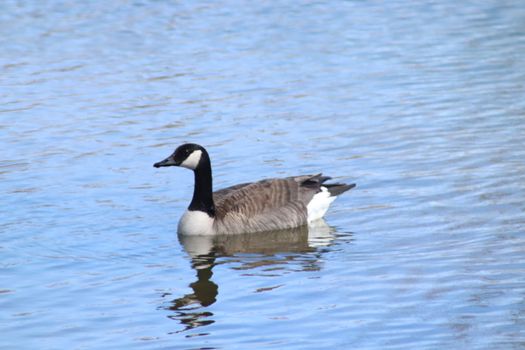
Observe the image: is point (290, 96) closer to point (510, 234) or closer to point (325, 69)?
point (325, 69)

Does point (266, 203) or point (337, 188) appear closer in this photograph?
Answer: point (266, 203)

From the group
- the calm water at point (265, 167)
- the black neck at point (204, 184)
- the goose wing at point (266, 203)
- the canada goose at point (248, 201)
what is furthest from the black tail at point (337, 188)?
the black neck at point (204, 184)

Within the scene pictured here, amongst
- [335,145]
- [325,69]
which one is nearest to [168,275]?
[335,145]

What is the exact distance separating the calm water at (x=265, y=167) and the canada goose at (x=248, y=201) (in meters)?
0.31

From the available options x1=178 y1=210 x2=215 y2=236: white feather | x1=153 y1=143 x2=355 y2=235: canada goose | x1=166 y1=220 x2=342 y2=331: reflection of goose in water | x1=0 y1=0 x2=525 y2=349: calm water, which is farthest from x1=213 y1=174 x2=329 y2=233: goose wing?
x1=0 y1=0 x2=525 y2=349: calm water

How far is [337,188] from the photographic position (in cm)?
1456

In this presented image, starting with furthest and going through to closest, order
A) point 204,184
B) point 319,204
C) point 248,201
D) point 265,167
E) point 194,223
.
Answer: point 265,167 → point 319,204 → point 248,201 → point 204,184 → point 194,223

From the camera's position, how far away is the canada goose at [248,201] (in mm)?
14117

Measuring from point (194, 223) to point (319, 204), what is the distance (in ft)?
5.22

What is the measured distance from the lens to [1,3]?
28.4m

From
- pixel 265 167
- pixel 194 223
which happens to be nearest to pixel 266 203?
pixel 194 223

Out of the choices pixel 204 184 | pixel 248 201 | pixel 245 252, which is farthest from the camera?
pixel 248 201

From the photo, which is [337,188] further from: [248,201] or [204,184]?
[204,184]

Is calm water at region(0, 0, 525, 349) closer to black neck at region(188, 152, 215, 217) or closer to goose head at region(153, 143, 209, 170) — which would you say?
black neck at region(188, 152, 215, 217)
